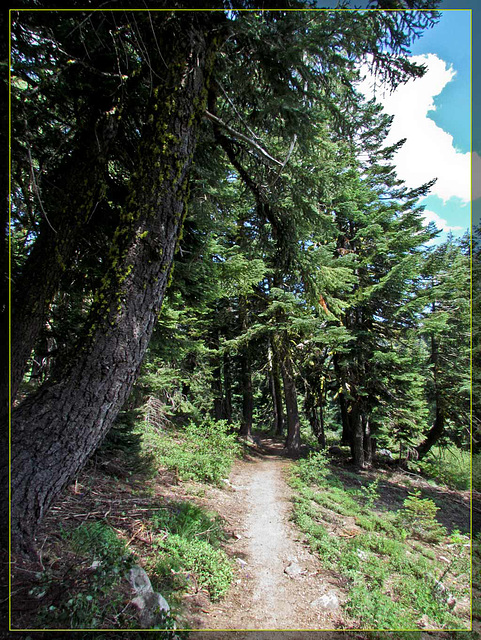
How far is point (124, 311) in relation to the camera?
7.82 ft

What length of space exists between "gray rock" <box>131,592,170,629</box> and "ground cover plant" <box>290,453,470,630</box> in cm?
227

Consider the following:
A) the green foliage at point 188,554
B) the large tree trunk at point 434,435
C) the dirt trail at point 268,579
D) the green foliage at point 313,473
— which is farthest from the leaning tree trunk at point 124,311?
the large tree trunk at point 434,435

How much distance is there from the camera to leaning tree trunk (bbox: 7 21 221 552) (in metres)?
2.13

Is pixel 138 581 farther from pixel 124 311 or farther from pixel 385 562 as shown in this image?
pixel 385 562

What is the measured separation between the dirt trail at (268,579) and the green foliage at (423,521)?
2.78 metres

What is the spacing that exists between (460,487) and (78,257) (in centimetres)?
1525

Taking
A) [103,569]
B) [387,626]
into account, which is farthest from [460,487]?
[103,569]

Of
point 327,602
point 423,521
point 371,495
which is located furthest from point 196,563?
point 371,495

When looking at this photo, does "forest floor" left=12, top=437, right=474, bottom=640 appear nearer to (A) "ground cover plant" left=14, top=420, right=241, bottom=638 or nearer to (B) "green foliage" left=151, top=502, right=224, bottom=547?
(A) "ground cover plant" left=14, top=420, right=241, bottom=638

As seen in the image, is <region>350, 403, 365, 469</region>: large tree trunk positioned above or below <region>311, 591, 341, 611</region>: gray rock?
below

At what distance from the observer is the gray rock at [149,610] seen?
2.22m

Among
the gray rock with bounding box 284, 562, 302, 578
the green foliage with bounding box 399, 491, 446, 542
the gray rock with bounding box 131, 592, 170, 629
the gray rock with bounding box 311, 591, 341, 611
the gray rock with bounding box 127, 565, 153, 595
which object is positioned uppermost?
the gray rock with bounding box 127, 565, 153, 595

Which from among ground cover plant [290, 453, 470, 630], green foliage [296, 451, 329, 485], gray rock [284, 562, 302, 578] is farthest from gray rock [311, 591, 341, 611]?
green foliage [296, 451, 329, 485]

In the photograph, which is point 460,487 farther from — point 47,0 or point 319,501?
point 47,0
